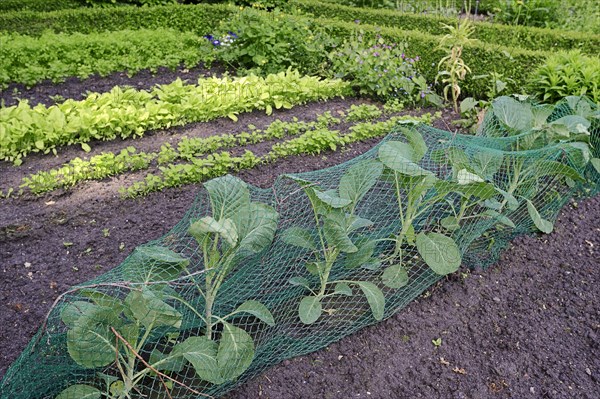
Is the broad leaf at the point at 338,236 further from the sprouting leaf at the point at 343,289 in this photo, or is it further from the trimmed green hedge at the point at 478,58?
the trimmed green hedge at the point at 478,58

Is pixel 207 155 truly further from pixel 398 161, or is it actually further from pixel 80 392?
pixel 80 392

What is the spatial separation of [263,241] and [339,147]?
288 centimetres

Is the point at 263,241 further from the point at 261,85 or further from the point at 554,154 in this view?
the point at 261,85

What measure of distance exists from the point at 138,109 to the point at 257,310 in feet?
10.9

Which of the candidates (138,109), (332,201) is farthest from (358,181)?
(138,109)

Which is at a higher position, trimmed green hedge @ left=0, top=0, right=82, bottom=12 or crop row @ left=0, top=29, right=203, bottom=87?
trimmed green hedge @ left=0, top=0, right=82, bottom=12

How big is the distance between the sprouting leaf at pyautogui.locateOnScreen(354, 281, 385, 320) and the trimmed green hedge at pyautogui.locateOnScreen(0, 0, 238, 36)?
7148mm

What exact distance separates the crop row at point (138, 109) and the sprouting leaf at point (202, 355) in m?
2.91

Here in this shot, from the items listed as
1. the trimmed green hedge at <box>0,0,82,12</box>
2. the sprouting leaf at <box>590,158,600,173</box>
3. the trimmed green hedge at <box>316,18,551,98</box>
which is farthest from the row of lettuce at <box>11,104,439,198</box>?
the trimmed green hedge at <box>0,0,82,12</box>

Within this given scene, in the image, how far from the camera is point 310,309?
3.26 m

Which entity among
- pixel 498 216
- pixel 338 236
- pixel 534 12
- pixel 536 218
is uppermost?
pixel 338 236

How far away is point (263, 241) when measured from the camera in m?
2.96

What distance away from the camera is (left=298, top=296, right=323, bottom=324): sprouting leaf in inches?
127

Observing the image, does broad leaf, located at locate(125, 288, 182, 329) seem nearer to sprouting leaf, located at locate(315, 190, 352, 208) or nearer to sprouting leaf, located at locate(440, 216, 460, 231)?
sprouting leaf, located at locate(315, 190, 352, 208)
